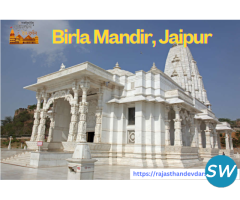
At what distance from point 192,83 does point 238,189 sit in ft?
97.1

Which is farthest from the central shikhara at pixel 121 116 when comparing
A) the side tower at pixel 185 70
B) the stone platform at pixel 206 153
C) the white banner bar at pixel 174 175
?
the side tower at pixel 185 70

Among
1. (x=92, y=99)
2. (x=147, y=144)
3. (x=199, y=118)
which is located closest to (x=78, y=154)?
(x=147, y=144)

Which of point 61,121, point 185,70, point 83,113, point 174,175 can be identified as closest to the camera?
point 174,175

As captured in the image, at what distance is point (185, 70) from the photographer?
32.2m

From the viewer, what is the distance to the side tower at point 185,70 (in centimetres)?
2928

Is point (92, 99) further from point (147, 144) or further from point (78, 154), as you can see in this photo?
point (78, 154)

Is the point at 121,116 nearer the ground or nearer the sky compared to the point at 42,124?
nearer the sky

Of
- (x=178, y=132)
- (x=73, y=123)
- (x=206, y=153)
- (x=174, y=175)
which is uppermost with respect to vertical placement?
(x=73, y=123)

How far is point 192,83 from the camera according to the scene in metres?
33.1

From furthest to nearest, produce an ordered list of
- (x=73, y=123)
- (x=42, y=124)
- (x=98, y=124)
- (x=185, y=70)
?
1. (x=185, y=70)
2. (x=42, y=124)
3. (x=98, y=124)
4. (x=73, y=123)

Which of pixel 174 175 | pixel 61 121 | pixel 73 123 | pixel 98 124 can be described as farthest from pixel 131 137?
pixel 174 175

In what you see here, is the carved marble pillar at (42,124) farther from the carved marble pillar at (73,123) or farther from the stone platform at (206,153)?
the stone platform at (206,153)

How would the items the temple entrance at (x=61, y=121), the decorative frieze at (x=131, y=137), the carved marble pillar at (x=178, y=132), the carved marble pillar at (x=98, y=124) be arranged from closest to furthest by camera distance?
the carved marble pillar at (x=178, y=132) < the carved marble pillar at (x=98, y=124) < the decorative frieze at (x=131, y=137) < the temple entrance at (x=61, y=121)

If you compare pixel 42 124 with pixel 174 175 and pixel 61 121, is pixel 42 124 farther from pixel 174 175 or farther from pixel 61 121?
pixel 174 175
